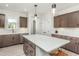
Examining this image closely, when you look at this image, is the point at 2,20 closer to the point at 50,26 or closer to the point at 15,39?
the point at 15,39

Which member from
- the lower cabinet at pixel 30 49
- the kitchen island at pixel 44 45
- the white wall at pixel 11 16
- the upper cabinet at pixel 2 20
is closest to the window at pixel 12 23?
the white wall at pixel 11 16


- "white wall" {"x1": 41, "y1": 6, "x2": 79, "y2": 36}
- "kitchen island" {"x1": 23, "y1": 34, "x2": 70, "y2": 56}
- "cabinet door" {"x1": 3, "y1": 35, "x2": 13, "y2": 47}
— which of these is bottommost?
"cabinet door" {"x1": 3, "y1": 35, "x2": 13, "y2": 47}

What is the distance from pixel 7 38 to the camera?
5.59 m

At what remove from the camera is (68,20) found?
5.04 m

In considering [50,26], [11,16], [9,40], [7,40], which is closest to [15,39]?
[9,40]

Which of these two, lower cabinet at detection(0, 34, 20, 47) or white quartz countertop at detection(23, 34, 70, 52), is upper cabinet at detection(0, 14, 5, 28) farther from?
white quartz countertop at detection(23, 34, 70, 52)

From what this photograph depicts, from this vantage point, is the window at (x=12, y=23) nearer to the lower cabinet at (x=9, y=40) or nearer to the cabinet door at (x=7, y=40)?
the lower cabinet at (x=9, y=40)

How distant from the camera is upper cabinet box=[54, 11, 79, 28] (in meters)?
4.52

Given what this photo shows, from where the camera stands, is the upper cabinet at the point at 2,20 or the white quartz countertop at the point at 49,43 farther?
the upper cabinet at the point at 2,20

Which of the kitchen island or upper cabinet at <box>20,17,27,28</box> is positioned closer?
the kitchen island

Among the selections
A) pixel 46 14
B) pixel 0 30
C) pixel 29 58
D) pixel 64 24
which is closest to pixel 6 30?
pixel 0 30

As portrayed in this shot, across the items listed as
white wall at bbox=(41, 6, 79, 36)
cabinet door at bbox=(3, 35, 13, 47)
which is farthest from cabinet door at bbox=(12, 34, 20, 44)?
white wall at bbox=(41, 6, 79, 36)

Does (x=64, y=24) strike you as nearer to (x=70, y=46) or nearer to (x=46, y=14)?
(x=70, y=46)

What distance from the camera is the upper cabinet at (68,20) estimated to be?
452 centimetres
